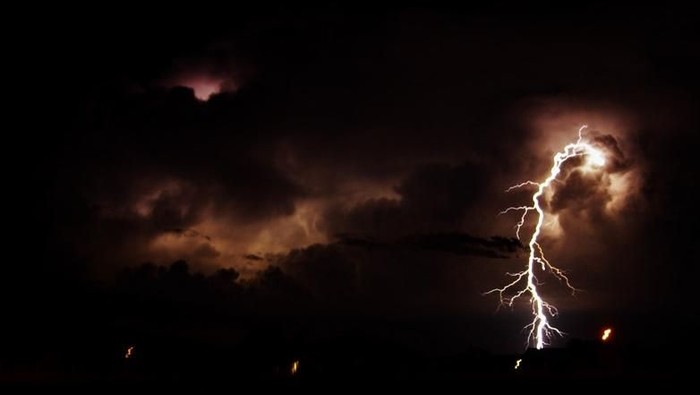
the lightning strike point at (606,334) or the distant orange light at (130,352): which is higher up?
the distant orange light at (130,352)

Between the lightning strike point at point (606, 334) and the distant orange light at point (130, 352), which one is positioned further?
the distant orange light at point (130, 352)

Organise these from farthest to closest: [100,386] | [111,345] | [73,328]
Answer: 1. [73,328]
2. [111,345]
3. [100,386]

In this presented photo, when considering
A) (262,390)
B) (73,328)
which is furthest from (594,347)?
(73,328)

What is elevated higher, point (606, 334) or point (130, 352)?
point (130, 352)

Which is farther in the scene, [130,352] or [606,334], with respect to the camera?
[130,352]

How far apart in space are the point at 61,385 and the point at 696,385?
16.9 metres

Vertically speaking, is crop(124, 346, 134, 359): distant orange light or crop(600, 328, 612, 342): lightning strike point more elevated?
crop(124, 346, 134, 359): distant orange light

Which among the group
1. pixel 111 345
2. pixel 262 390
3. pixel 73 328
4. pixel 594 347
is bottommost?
pixel 262 390

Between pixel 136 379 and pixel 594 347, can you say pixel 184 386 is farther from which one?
pixel 594 347

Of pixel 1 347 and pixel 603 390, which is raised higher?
pixel 1 347

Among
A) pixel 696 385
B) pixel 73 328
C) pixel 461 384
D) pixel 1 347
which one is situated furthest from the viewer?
pixel 73 328

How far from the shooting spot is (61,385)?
20.1 m

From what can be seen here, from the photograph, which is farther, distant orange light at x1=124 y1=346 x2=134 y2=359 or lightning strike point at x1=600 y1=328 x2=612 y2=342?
distant orange light at x1=124 y1=346 x2=134 y2=359

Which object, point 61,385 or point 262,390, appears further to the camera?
point 61,385
